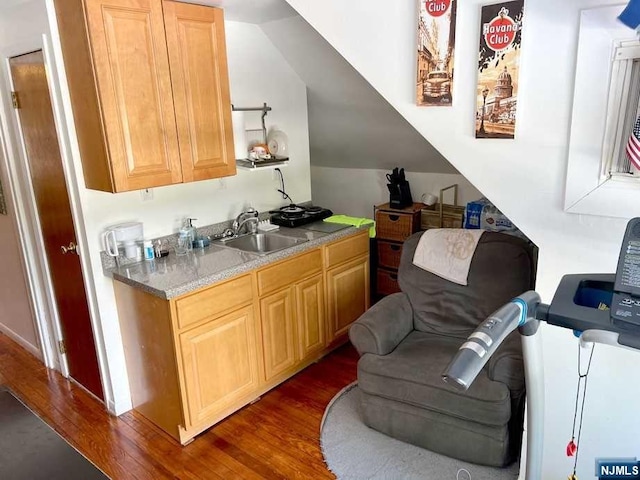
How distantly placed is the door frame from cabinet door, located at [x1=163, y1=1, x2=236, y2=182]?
21.9 inches

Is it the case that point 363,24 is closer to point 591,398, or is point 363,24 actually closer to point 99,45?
point 99,45

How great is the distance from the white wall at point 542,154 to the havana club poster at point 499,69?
0.03 m

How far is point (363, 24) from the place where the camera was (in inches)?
73.1

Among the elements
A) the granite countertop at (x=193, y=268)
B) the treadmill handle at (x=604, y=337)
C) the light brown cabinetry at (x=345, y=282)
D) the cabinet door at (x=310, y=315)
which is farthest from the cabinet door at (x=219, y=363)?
the treadmill handle at (x=604, y=337)

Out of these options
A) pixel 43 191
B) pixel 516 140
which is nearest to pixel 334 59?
pixel 516 140

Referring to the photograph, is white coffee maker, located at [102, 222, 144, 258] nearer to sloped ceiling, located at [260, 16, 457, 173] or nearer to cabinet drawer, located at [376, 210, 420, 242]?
sloped ceiling, located at [260, 16, 457, 173]

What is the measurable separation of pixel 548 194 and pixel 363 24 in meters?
0.96

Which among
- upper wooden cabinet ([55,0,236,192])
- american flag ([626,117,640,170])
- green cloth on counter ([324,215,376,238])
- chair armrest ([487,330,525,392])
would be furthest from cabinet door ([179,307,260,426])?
american flag ([626,117,640,170])

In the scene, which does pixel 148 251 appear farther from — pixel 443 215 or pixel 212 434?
pixel 443 215

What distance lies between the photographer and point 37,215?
280 centimetres

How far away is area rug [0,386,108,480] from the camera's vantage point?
1031mm

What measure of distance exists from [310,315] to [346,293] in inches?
14.8

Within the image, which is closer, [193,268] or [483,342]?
[483,342]

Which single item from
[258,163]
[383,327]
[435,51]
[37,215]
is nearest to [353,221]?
[258,163]
